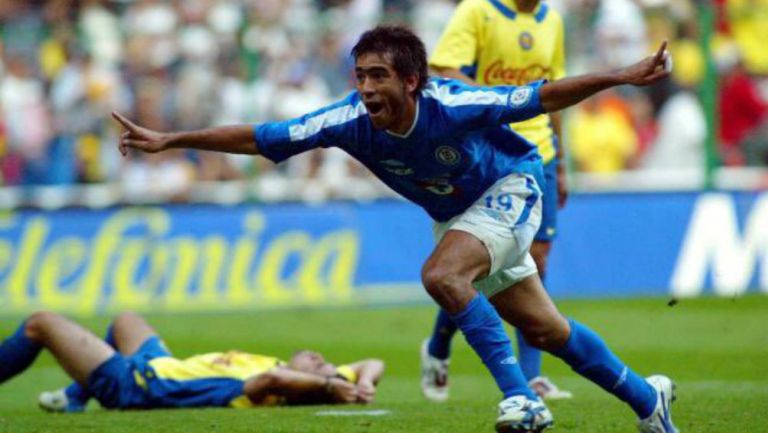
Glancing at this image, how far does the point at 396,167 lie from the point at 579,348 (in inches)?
48.0

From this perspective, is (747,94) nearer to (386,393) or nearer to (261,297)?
(261,297)

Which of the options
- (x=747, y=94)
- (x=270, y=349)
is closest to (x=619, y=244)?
(x=747, y=94)

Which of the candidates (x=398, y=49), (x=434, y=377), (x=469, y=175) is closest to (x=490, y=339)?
(x=469, y=175)

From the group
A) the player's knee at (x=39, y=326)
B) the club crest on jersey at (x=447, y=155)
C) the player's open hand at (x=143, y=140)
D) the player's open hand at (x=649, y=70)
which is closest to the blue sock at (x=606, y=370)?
the club crest on jersey at (x=447, y=155)

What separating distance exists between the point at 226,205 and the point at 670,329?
5.27 metres

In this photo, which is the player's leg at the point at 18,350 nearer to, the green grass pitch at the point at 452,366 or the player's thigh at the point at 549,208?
the green grass pitch at the point at 452,366

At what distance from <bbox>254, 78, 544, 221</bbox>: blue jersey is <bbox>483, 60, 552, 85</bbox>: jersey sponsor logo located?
219 centimetres

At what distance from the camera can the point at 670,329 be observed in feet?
49.6

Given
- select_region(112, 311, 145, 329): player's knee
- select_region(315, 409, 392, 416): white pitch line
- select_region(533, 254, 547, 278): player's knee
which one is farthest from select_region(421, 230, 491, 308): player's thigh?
select_region(112, 311, 145, 329): player's knee

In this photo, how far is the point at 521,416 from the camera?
6.98 meters

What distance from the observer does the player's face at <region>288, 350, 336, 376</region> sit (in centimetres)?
951

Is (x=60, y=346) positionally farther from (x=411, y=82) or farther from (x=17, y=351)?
(x=411, y=82)

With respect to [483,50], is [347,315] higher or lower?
lower

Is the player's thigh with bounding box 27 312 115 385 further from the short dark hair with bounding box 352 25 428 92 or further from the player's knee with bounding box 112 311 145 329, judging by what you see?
the short dark hair with bounding box 352 25 428 92
